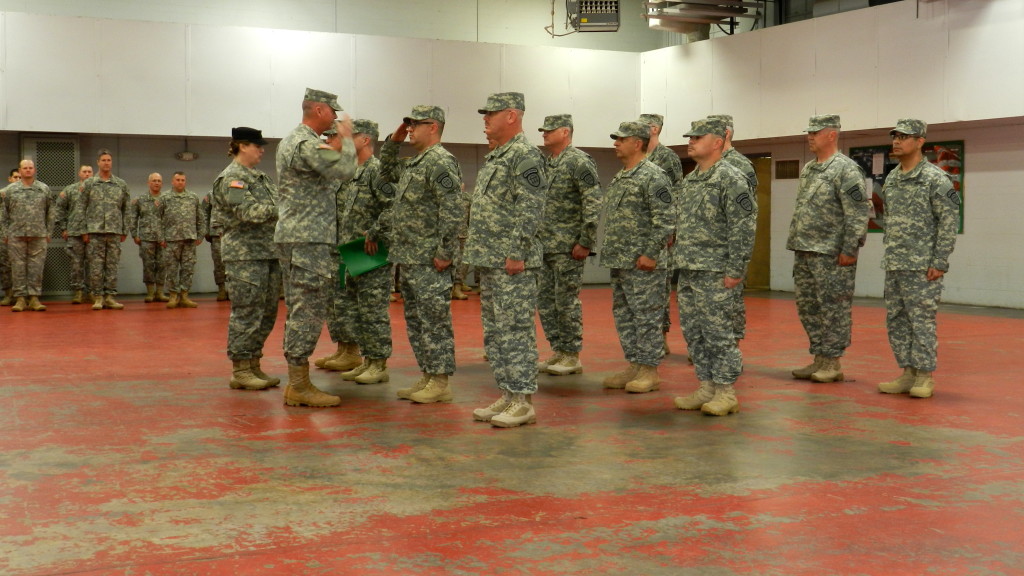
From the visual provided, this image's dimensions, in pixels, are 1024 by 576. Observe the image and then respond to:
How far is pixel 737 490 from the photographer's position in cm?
385

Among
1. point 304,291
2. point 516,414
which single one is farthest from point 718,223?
point 304,291

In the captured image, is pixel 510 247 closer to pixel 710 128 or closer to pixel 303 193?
pixel 303 193

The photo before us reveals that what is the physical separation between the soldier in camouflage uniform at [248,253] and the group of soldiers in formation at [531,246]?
1 centimetres

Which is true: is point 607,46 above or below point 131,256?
above

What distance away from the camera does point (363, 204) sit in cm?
634

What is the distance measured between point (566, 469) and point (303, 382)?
1.98m

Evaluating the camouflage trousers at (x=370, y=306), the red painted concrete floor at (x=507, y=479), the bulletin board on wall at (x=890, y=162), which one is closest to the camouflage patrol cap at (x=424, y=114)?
the camouflage trousers at (x=370, y=306)

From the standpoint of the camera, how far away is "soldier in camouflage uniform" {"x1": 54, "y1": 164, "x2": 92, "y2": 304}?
12094 mm

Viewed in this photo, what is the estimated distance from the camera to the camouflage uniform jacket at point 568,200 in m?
6.45

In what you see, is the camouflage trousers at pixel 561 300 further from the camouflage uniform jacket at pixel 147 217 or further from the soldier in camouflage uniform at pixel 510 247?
the camouflage uniform jacket at pixel 147 217

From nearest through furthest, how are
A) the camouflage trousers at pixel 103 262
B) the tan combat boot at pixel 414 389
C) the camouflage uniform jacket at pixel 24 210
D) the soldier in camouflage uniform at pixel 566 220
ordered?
1. the tan combat boot at pixel 414 389
2. the soldier in camouflage uniform at pixel 566 220
3. the camouflage uniform jacket at pixel 24 210
4. the camouflage trousers at pixel 103 262

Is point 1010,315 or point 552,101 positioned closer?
point 1010,315

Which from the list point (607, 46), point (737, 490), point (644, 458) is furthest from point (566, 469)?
point (607, 46)

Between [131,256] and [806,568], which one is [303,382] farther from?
[131,256]
